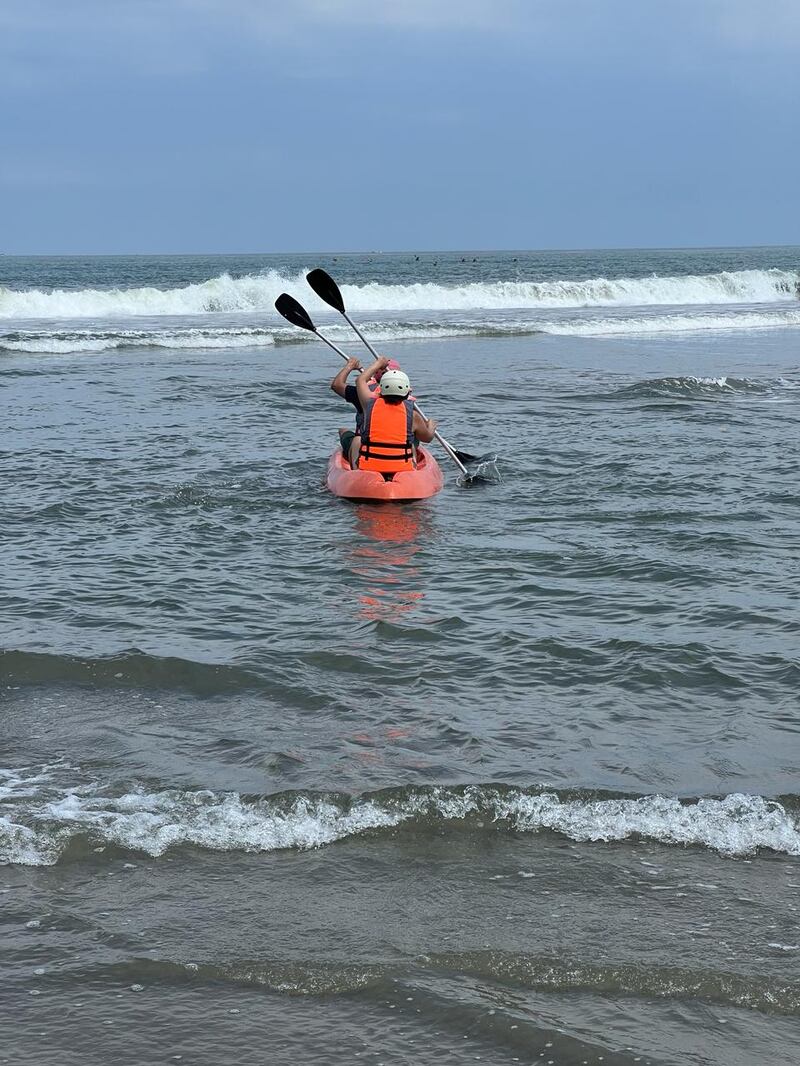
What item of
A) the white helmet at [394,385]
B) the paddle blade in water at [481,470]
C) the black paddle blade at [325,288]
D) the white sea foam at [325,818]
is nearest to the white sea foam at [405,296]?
the black paddle blade at [325,288]

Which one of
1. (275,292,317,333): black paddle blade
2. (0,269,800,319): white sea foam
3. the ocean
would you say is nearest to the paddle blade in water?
the ocean

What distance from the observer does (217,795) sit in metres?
5.28

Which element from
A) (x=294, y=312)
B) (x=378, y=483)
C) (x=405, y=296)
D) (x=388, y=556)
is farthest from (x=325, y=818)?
(x=405, y=296)

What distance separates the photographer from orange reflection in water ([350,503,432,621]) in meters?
8.45

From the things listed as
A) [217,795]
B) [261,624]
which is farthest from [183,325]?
[217,795]

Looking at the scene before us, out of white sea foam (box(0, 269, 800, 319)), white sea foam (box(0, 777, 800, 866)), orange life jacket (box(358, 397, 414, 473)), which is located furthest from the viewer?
white sea foam (box(0, 269, 800, 319))

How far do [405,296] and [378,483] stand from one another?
128 ft

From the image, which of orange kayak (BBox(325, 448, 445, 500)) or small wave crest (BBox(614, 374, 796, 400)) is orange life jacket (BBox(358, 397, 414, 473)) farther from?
small wave crest (BBox(614, 374, 796, 400))

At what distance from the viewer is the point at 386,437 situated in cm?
1196

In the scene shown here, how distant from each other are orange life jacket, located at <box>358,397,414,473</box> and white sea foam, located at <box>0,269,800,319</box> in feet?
98.9

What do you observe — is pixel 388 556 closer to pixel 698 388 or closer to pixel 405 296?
pixel 698 388

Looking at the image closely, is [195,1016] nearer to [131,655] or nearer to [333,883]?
[333,883]

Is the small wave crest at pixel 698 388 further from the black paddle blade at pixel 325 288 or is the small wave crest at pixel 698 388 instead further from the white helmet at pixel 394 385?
the white helmet at pixel 394 385

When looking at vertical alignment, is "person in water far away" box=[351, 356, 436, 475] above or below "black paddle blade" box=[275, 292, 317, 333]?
below
